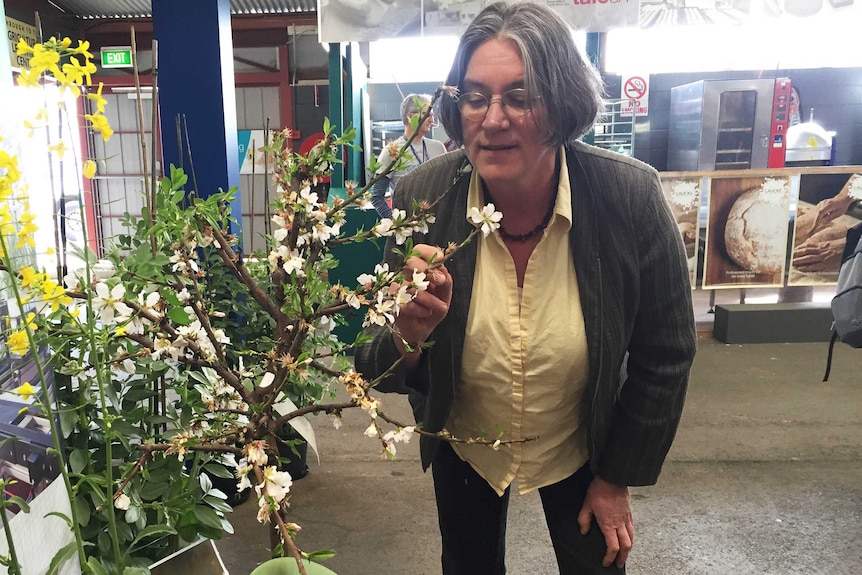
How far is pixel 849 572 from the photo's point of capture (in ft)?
6.52

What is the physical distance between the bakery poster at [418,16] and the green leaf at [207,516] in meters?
2.79

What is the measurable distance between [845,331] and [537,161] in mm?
1617

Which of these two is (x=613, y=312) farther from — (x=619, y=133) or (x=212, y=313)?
(x=619, y=133)

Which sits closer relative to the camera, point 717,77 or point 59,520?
point 59,520

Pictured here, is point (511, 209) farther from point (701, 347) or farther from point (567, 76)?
point (701, 347)

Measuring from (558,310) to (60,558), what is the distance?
2.64 feet

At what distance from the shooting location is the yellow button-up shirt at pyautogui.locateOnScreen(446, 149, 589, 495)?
1088mm

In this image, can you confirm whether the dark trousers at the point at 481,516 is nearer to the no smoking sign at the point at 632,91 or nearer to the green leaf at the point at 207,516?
the green leaf at the point at 207,516

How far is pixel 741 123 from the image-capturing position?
16.7ft

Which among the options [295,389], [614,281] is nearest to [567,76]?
[614,281]

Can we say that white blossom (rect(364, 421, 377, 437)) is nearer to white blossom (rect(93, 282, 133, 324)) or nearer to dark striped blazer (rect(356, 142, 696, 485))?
white blossom (rect(93, 282, 133, 324))

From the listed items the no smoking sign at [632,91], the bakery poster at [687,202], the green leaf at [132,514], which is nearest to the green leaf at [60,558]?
the green leaf at [132,514]

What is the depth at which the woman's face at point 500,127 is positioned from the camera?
956 millimetres

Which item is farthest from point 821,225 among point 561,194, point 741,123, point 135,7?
point 135,7
